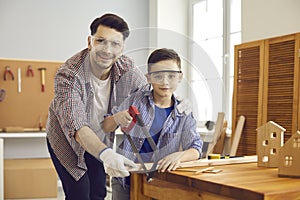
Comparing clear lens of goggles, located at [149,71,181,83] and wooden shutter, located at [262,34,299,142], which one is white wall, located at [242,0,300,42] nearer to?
wooden shutter, located at [262,34,299,142]

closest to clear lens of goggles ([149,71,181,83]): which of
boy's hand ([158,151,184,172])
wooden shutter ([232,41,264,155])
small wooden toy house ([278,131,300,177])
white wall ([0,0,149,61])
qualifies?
boy's hand ([158,151,184,172])

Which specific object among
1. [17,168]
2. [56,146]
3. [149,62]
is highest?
[149,62]

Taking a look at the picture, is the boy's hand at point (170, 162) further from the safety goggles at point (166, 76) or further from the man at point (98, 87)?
the safety goggles at point (166, 76)

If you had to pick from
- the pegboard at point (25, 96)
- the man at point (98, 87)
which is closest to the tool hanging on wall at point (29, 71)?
the pegboard at point (25, 96)

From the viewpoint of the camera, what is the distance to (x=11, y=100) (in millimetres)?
3855

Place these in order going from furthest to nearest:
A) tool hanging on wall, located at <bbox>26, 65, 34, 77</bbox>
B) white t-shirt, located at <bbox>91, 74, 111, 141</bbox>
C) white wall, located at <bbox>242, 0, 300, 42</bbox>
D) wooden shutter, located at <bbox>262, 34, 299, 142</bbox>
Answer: tool hanging on wall, located at <bbox>26, 65, 34, 77</bbox> < white wall, located at <bbox>242, 0, 300, 42</bbox> < wooden shutter, located at <bbox>262, 34, 299, 142</bbox> < white t-shirt, located at <bbox>91, 74, 111, 141</bbox>

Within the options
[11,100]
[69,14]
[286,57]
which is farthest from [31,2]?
[286,57]

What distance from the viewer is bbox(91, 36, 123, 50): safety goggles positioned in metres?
1.18

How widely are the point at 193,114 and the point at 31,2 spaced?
11.6 feet

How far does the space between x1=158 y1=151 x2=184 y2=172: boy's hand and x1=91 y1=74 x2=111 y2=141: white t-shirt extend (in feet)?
0.74

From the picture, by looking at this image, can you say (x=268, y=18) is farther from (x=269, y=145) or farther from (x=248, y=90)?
(x=269, y=145)

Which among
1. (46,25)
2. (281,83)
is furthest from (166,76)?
(46,25)

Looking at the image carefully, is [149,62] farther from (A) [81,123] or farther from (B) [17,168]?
(B) [17,168]

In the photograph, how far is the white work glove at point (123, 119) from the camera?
115cm
